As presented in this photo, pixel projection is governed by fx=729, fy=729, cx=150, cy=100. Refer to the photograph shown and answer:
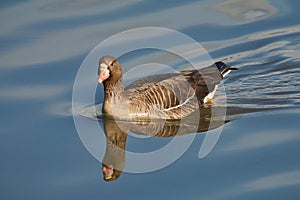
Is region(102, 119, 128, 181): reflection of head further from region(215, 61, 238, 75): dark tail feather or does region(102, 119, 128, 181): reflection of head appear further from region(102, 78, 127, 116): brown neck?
region(215, 61, 238, 75): dark tail feather

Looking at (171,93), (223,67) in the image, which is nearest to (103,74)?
(171,93)

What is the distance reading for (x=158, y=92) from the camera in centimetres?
1165

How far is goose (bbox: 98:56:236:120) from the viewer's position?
11359mm

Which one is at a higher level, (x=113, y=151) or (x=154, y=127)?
(x=154, y=127)

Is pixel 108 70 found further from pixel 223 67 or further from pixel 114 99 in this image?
pixel 223 67

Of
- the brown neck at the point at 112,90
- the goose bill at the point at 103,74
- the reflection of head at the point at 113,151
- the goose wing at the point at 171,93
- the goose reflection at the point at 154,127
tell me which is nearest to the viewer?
the reflection of head at the point at 113,151

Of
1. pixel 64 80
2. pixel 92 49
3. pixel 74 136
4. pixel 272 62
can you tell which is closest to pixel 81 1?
pixel 92 49

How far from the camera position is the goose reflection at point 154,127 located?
1026 centimetres

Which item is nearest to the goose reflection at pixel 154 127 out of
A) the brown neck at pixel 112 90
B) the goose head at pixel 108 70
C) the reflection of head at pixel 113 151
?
the reflection of head at pixel 113 151

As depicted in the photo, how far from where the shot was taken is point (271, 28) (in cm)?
1420

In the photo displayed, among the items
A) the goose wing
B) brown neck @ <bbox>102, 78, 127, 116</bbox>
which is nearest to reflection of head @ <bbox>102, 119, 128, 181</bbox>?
brown neck @ <bbox>102, 78, 127, 116</bbox>

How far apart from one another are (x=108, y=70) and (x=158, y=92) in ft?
3.20

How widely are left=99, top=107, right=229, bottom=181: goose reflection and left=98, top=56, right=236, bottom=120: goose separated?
14 centimetres

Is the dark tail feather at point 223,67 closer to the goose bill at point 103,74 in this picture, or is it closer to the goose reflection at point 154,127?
the goose reflection at point 154,127
